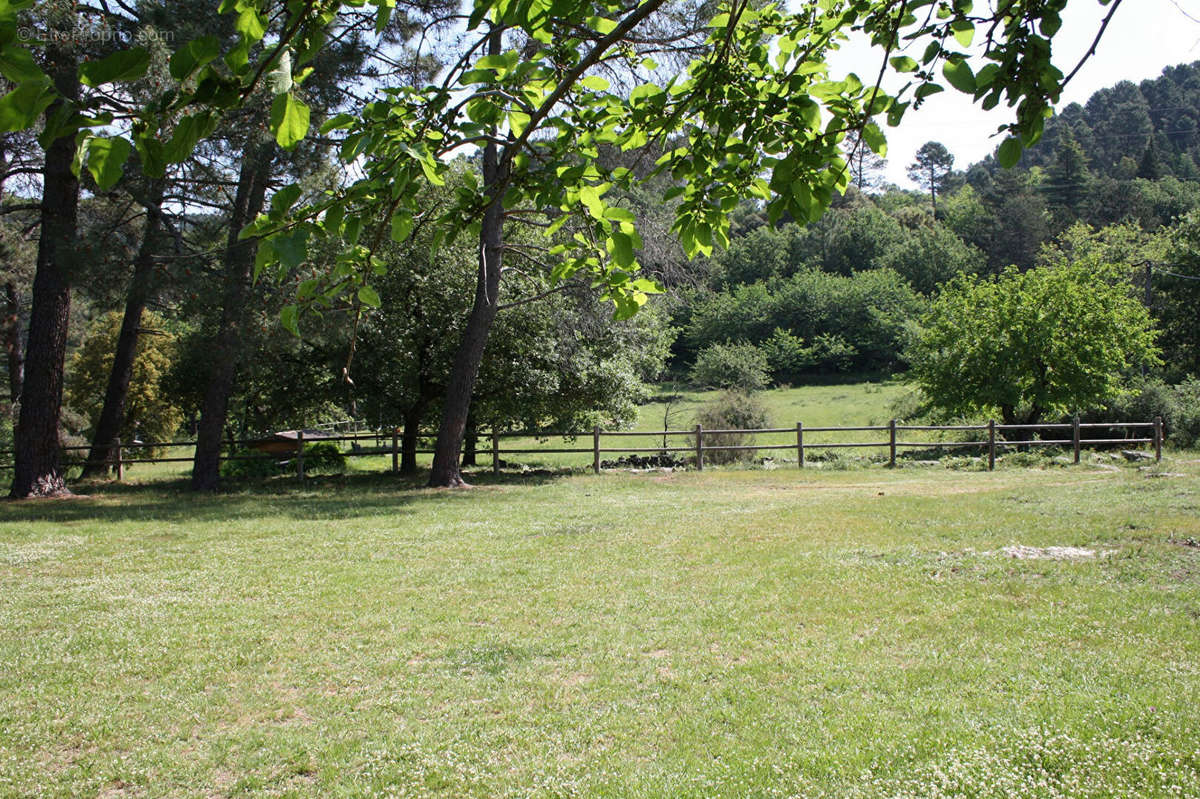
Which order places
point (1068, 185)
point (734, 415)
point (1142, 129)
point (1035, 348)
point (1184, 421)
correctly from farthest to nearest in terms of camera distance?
point (1142, 129)
point (1068, 185)
point (734, 415)
point (1184, 421)
point (1035, 348)

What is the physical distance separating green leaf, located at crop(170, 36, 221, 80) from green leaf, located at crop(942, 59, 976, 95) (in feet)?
5.81

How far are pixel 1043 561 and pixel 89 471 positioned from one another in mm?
19189

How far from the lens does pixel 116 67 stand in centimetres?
142

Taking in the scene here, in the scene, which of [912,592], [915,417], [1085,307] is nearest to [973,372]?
[1085,307]

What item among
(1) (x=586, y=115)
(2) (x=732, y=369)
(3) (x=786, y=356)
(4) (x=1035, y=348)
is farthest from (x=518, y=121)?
(3) (x=786, y=356)

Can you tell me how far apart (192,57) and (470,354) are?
43.4ft

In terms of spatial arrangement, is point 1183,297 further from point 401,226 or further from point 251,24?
point 251,24

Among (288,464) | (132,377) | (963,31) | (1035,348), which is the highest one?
(1035,348)

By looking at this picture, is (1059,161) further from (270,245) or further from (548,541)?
(270,245)

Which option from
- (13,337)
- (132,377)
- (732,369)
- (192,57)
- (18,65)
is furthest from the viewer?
(732,369)

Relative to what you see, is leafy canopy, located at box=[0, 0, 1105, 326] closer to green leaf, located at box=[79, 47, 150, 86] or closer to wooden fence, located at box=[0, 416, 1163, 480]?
green leaf, located at box=[79, 47, 150, 86]

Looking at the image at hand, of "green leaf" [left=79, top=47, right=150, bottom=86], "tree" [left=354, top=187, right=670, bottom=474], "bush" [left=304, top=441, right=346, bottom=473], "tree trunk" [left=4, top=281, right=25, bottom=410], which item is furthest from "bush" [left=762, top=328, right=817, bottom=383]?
"green leaf" [left=79, top=47, right=150, bottom=86]

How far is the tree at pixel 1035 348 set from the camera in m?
20.4

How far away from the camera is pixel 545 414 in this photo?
1750 cm
